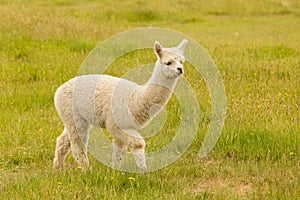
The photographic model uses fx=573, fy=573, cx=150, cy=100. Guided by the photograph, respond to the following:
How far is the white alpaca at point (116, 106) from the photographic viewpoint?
5.00 m

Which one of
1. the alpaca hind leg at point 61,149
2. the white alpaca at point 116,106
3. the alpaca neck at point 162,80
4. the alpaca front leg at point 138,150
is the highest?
the alpaca neck at point 162,80

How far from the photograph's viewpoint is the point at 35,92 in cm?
841

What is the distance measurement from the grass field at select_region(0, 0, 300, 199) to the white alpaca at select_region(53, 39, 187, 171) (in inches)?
9.5

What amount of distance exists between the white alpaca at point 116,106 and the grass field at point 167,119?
9.5 inches

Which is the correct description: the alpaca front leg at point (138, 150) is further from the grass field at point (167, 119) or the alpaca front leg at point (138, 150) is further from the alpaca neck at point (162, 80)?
the alpaca neck at point (162, 80)

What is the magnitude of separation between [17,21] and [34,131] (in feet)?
22.7

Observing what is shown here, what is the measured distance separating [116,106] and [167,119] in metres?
1.90

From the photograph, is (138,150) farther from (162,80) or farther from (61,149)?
(61,149)

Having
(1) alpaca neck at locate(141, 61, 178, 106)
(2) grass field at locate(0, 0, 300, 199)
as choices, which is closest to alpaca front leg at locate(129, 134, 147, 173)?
(2) grass field at locate(0, 0, 300, 199)

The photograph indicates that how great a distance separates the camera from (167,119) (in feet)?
23.2

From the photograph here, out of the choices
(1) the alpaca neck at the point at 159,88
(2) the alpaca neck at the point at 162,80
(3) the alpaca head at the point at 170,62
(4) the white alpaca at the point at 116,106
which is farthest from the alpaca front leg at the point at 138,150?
(3) the alpaca head at the point at 170,62

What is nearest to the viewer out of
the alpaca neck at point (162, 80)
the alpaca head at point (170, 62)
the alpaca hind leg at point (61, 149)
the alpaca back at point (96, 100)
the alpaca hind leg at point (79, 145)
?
the alpaca head at point (170, 62)

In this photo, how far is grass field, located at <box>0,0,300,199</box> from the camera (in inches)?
196

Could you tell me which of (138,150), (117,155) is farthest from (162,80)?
(117,155)
